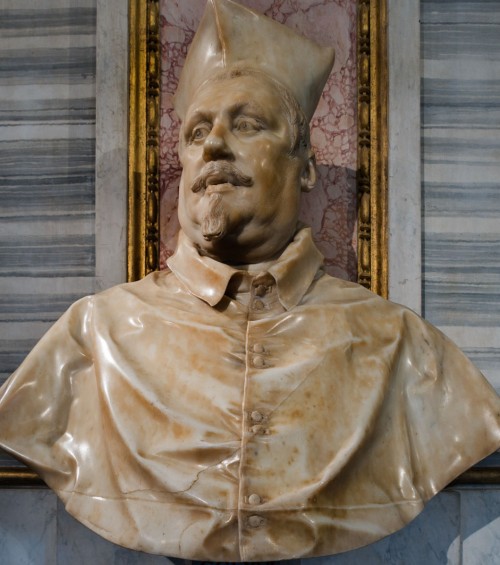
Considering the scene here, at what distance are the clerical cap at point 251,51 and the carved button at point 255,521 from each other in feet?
3.61

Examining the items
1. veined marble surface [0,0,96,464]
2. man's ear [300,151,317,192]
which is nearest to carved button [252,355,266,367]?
man's ear [300,151,317,192]

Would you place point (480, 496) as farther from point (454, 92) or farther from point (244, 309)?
point (454, 92)

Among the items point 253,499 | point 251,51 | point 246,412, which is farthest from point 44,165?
point 253,499

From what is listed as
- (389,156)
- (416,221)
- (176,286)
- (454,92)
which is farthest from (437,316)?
(176,286)

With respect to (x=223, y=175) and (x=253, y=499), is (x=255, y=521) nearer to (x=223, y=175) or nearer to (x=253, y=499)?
(x=253, y=499)

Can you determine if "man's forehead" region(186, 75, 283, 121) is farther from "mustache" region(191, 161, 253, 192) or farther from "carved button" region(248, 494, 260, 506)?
"carved button" region(248, 494, 260, 506)

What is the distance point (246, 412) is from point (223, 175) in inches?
23.4

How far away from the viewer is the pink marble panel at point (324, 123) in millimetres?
3025

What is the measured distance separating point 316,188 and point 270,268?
713 millimetres

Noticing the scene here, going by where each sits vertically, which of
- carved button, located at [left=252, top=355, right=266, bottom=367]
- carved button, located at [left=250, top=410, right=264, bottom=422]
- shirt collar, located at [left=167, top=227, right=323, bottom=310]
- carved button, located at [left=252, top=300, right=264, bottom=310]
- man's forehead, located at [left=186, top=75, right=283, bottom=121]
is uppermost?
man's forehead, located at [left=186, top=75, right=283, bottom=121]

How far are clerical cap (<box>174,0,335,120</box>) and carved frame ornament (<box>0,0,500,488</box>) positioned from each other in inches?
17.6

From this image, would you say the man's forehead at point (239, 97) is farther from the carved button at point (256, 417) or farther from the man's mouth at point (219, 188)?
the carved button at point (256, 417)

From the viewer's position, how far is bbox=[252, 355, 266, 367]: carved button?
2.28 metres

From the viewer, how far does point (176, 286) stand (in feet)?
8.10
